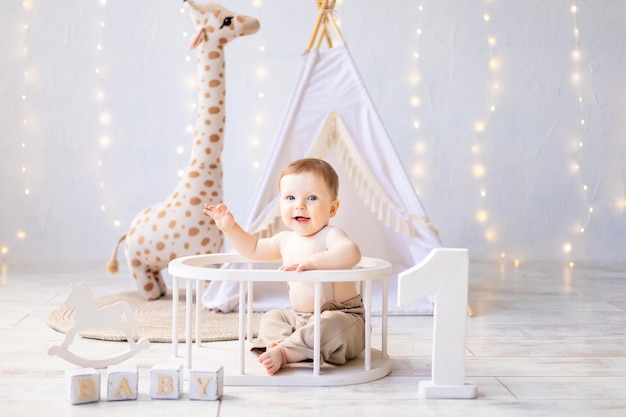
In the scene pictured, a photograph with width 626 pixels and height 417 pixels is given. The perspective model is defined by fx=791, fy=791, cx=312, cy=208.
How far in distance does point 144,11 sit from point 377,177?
2.00m

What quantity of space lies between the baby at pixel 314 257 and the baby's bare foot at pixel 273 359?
0.03m

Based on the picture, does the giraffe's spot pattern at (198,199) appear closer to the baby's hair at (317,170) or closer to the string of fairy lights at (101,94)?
the baby's hair at (317,170)

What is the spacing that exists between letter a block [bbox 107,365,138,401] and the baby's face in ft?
1.69

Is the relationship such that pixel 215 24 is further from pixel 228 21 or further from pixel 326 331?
pixel 326 331

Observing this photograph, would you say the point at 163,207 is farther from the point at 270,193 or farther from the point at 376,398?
the point at 376,398

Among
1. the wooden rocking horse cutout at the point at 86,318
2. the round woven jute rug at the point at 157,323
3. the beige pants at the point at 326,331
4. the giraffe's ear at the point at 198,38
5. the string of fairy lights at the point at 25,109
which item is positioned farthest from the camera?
the string of fairy lights at the point at 25,109

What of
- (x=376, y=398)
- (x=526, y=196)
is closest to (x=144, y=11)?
(x=526, y=196)

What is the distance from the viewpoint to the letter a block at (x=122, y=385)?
147 cm

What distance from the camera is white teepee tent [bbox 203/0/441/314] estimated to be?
2627 mm

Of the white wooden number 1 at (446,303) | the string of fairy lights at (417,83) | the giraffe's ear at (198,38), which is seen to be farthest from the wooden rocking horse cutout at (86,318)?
the string of fairy lights at (417,83)

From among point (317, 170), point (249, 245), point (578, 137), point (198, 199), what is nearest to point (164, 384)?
point (249, 245)

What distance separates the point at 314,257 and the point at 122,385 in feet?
1.54

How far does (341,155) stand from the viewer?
274cm

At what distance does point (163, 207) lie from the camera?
276cm
